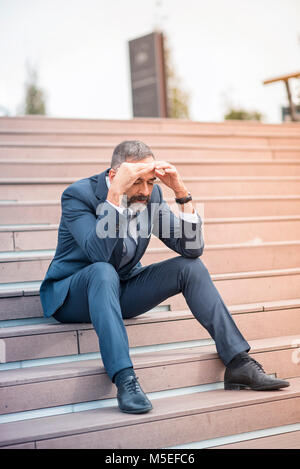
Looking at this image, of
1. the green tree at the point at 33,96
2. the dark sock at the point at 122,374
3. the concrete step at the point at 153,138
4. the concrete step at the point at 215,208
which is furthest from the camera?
the green tree at the point at 33,96

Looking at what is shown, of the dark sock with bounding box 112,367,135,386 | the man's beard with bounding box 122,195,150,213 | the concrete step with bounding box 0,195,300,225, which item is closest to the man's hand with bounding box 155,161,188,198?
the man's beard with bounding box 122,195,150,213

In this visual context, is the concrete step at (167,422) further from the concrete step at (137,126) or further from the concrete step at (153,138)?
the concrete step at (137,126)

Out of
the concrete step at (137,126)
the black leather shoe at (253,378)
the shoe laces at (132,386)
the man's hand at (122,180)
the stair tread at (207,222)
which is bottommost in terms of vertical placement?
the black leather shoe at (253,378)

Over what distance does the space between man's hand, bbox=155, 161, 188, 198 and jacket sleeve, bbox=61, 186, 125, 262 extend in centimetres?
Result: 26

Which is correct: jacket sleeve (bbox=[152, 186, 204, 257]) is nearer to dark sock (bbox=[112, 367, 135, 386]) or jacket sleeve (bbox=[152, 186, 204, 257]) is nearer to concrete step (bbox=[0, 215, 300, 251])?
dark sock (bbox=[112, 367, 135, 386])

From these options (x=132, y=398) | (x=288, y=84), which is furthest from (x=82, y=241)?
(x=288, y=84)

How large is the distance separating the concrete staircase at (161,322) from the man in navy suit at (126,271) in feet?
0.33

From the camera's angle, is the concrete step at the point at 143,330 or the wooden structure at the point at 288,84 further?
the wooden structure at the point at 288,84

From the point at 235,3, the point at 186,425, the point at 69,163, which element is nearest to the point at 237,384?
the point at 186,425

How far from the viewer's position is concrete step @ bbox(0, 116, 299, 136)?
437cm

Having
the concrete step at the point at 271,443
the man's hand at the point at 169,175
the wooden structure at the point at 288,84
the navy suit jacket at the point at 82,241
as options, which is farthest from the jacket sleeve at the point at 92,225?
the wooden structure at the point at 288,84

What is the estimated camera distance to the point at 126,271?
89.9 inches

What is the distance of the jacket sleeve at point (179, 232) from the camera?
88.5 inches
